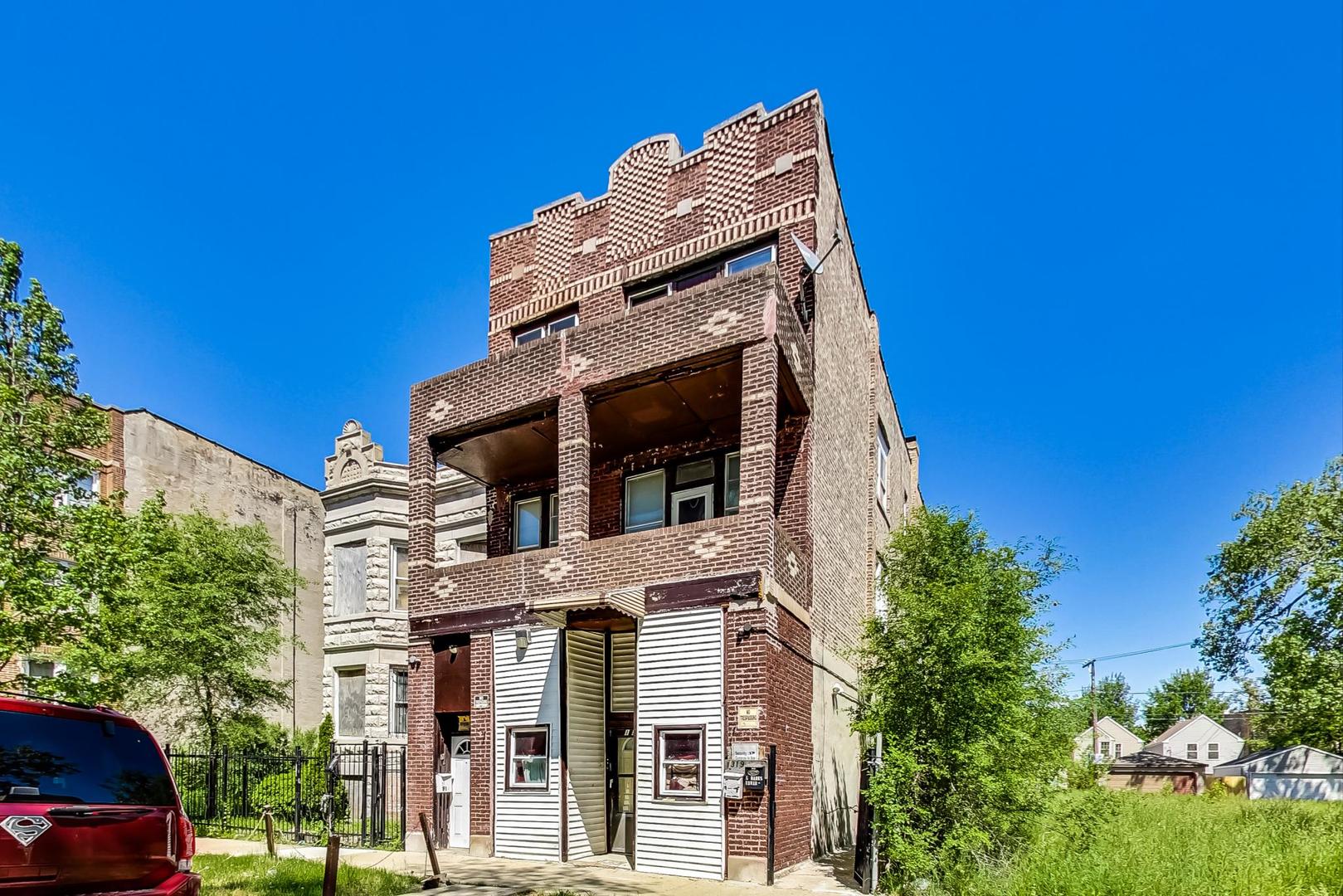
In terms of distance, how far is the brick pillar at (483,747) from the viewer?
12680mm

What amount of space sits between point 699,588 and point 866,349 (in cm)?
1013

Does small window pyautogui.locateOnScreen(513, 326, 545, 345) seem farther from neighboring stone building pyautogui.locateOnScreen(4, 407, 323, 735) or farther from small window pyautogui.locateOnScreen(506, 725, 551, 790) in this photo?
neighboring stone building pyautogui.locateOnScreen(4, 407, 323, 735)

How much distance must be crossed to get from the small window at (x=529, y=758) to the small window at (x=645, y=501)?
3.83 meters

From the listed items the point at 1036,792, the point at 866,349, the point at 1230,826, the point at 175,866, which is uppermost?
the point at 866,349

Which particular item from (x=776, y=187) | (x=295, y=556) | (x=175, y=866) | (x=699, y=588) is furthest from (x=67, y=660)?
(x=295, y=556)

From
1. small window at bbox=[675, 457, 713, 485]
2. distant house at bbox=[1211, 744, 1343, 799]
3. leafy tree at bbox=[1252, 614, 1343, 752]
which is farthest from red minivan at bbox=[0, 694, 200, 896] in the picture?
distant house at bbox=[1211, 744, 1343, 799]

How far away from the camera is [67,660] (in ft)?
38.0

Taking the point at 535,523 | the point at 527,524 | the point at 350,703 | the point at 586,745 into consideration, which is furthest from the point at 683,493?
the point at 350,703

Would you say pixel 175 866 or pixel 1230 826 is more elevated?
pixel 175 866

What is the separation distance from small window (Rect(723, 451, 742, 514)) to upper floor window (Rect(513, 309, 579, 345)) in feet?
15.1

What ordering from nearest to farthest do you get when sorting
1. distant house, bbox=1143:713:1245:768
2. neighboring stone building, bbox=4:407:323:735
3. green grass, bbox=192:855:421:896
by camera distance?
1. green grass, bbox=192:855:421:896
2. neighboring stone building, bbox=4:407:323:735
3. distant house, bbox=1143:713:1245:768

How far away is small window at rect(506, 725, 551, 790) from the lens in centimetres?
1230

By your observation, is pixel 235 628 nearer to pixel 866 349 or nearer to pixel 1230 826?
pixel 866 349

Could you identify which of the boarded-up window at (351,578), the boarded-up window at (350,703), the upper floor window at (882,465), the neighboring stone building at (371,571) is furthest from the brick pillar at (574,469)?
the boarded-up window at (350,703)
